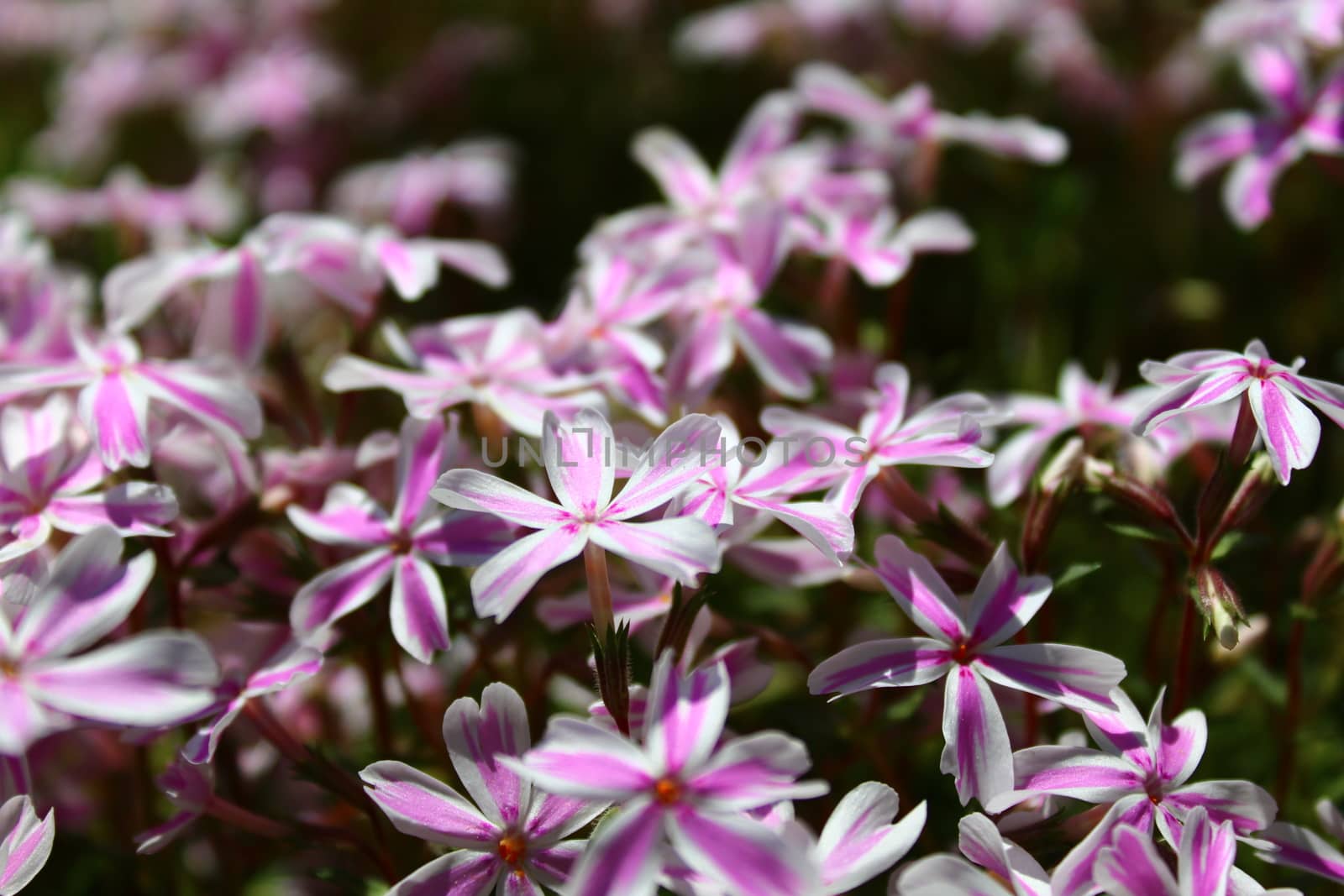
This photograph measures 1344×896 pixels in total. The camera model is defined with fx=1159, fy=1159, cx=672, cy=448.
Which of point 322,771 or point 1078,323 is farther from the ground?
point 322,771

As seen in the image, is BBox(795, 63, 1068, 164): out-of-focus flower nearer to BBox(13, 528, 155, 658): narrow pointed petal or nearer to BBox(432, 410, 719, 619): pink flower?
BBox(432, 410, 719, 619): pink flower

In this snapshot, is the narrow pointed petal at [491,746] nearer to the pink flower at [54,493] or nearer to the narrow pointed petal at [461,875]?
the narrow pointed petal at [461,875]

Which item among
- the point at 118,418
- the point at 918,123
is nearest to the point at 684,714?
the point at 118,418

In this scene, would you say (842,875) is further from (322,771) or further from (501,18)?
(501,18)

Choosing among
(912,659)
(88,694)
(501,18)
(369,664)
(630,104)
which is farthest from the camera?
(501,18)

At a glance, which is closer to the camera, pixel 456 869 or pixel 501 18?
pixel 456 869

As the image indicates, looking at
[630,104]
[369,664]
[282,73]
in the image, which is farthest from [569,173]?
[369,664]

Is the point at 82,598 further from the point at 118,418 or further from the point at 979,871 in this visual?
the point at 979,871
